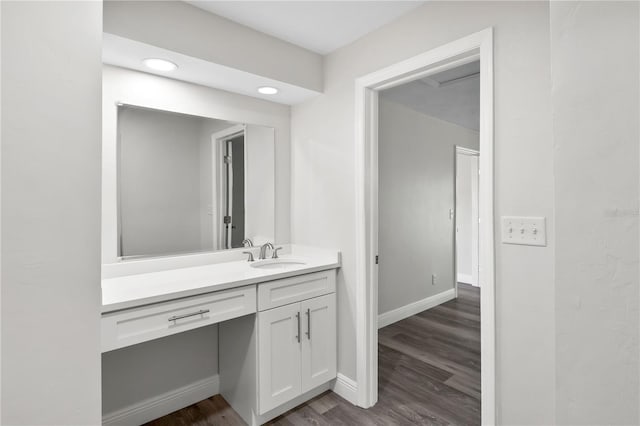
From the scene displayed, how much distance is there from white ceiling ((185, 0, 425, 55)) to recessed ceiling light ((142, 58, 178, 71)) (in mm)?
341

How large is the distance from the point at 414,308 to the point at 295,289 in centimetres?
227

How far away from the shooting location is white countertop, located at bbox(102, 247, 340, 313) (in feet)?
4.67

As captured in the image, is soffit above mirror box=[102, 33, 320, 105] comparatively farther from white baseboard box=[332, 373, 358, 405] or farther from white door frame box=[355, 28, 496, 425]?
white baseboard box=[332, 373, 358, 405]

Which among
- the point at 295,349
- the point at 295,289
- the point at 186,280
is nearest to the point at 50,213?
the point at 186,280

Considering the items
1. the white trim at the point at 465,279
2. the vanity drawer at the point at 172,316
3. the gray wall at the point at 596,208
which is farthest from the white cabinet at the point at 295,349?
the white trim at the point at 465,279

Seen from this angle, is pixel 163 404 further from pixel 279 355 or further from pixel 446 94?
pixel 446 94

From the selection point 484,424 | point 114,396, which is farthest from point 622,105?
point 114,396

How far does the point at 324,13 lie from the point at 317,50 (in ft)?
1.44

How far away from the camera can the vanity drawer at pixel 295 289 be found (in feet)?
5.97

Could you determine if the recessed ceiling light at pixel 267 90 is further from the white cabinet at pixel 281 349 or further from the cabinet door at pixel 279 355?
the cabinet door at pixel 279 355

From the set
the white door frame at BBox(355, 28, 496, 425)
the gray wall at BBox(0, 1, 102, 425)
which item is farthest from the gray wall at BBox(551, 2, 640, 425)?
the white door frame at BBox(355, 28, 496, 425)

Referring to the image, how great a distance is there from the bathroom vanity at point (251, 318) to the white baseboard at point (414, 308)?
134cm

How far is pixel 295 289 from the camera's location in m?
1.96

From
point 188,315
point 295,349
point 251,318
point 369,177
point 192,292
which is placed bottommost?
point 295,349
